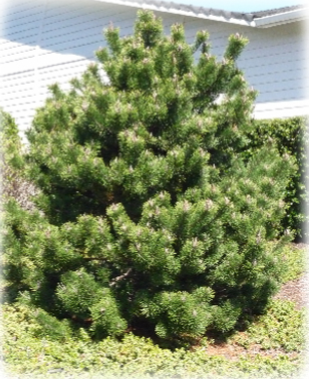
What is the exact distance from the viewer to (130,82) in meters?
4.48

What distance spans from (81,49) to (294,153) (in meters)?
6.24

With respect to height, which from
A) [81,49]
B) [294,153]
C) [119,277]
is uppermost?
[81,49]

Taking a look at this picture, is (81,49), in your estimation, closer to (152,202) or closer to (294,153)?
(294,153)

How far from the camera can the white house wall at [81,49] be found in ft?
28.3

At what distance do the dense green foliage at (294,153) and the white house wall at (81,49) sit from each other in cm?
119

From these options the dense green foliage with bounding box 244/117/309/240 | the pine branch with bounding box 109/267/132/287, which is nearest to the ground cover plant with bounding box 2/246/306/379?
the pine branch with bounding box 109/267/132/287

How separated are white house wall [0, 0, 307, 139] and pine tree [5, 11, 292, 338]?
422 cm

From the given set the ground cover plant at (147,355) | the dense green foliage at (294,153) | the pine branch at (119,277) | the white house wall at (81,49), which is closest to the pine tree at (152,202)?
the pine branch at (119,277)

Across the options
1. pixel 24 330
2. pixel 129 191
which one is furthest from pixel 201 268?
pixel 24 330

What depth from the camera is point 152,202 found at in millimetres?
4012

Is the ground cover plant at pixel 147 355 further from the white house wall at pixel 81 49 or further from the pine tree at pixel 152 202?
the white house wall at pixel 81 49

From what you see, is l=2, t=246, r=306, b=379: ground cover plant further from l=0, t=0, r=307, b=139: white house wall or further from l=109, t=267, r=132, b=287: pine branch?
l=0, t=0, r=307, b=139: white house wall

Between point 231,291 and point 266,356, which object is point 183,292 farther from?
point 266,356

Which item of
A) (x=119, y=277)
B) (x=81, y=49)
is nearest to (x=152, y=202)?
(x=119, y=277)
